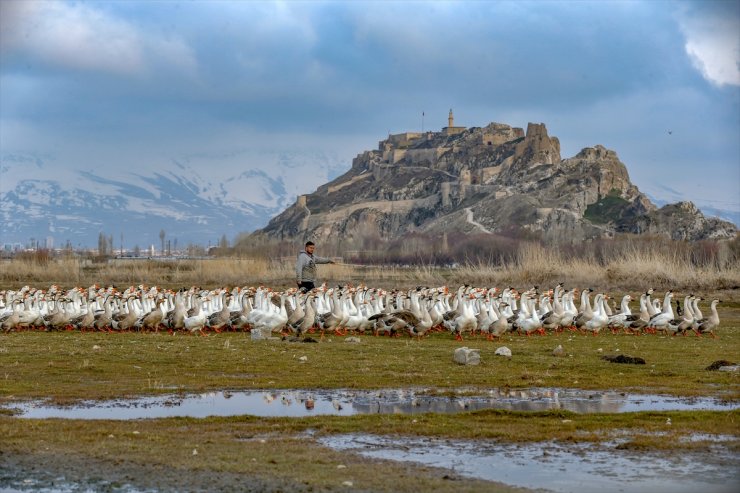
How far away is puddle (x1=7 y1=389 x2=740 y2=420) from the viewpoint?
15.2 m

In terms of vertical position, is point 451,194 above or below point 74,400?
above

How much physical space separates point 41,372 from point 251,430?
282 inches

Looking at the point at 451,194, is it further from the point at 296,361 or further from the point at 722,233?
the point at 296,361

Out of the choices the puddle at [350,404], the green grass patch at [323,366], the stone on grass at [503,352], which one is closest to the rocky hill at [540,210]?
the green grass patch at [323,366]

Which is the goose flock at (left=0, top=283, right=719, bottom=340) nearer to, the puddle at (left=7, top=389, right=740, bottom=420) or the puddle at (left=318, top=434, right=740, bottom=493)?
the puddle at (left=7, top=389, right=740, bottom=420)

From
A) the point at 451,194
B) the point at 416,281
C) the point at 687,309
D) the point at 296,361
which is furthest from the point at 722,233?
A: the point at 296,361

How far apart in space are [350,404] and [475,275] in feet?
121

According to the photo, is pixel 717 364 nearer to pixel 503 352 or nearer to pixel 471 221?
pixel 503 352

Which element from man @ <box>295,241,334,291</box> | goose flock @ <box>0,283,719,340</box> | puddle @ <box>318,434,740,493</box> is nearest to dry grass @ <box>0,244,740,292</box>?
goose flock @ <box>0,283,719,340</box>

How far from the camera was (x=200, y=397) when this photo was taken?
660 inches

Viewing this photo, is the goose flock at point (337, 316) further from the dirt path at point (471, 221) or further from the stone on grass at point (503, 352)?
the dirt path at point (471, 221)

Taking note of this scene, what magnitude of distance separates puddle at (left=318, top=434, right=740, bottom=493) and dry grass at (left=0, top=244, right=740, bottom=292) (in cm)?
3450

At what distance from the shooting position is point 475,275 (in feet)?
172

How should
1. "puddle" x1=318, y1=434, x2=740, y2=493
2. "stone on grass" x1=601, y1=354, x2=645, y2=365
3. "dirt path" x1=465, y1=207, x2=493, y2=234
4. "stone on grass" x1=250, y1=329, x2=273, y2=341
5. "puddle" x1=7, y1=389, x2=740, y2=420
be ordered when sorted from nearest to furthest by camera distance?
1. "puddle" x1=318, y1=434, x2=740, y2=493
2. "puddle" x1=7, y1=389, x2=740, y2=420
3. "stone on grass" x1=601, y1=354, x2=645, y2=365
4. "stone on grass" x1=250, y1=329, x2=273, y2=341
5. "dirt path" x1=465, y1=207, x2=493, y2=234
